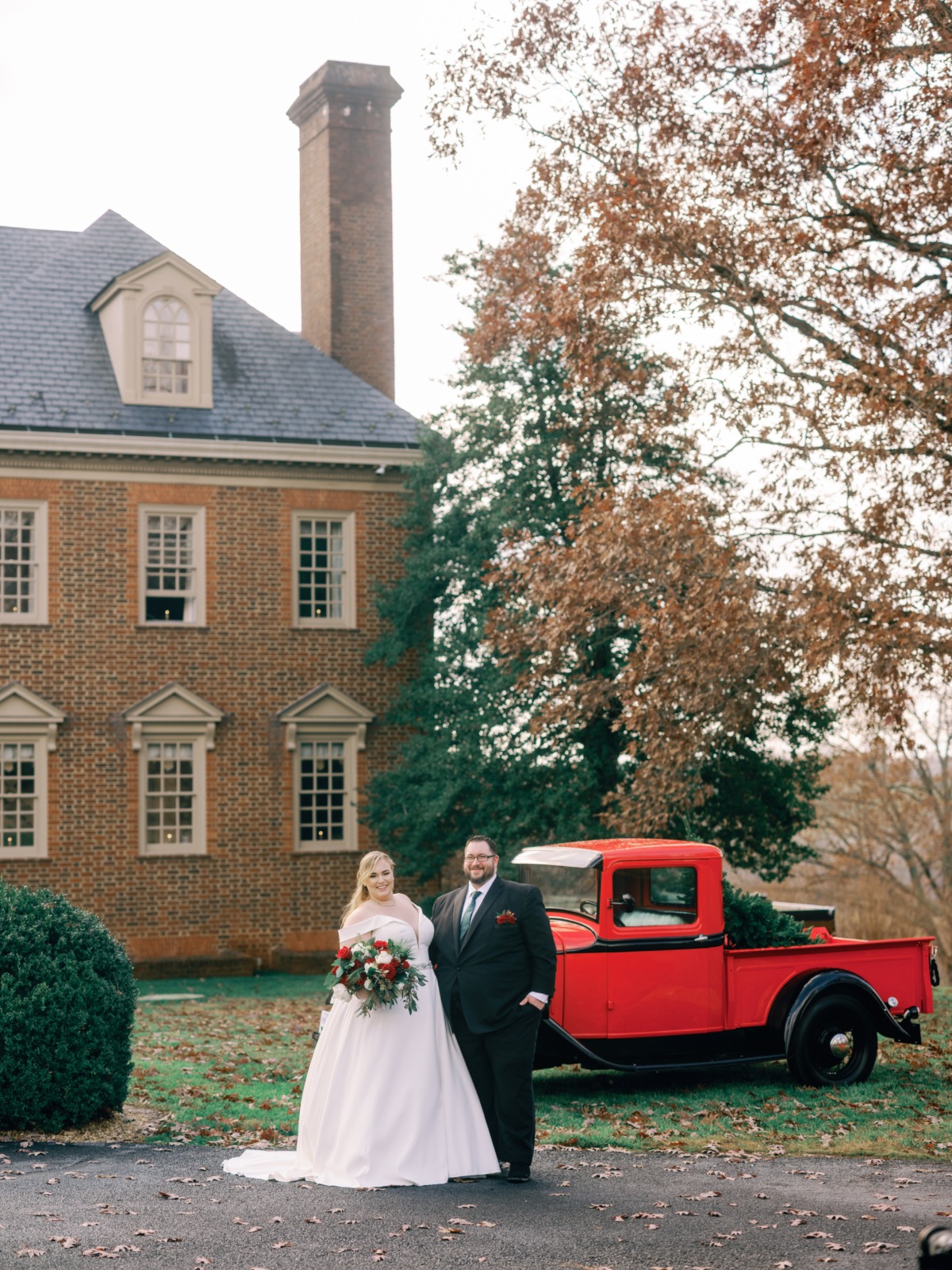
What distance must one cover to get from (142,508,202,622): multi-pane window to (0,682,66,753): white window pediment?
2.17 meters

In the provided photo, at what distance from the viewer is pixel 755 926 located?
12656mm

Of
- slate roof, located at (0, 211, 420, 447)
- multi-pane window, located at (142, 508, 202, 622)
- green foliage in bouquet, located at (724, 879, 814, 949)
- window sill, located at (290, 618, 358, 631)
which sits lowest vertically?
green foliage in bouquet, located at (724, 879, 814, 949)

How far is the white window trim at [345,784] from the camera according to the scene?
2478 cm

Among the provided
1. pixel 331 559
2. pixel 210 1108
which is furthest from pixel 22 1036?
pixel 331 559

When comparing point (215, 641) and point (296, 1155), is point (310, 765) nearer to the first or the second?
point (215, 641)

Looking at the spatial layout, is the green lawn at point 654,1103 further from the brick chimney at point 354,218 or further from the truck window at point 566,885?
the brick chimney at point 354,218

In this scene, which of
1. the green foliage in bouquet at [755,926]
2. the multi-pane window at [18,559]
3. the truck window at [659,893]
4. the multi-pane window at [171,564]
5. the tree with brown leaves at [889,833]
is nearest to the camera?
the truck window at [659,893]

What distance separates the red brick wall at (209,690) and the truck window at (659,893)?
43.2 ft

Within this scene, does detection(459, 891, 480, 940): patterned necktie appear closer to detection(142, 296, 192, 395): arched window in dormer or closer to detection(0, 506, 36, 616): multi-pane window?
detection(0, 506, 36, 616): multi-pane window

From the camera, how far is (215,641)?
24.5 m

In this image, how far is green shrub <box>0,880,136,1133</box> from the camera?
10188mm

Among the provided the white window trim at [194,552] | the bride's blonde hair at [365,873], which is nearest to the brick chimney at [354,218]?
the white window trim at [194,552]

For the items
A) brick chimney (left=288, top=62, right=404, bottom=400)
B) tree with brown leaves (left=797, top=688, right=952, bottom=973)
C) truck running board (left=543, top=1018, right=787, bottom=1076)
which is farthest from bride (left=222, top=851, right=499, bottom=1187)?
tree with brown leaves (left=797, top=688, right=952, bottom=973)

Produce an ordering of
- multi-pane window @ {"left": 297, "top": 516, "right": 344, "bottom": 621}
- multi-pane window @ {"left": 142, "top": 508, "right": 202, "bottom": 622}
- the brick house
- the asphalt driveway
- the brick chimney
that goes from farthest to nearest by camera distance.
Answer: the brick chimney, multi-pane window @ {"left": 297, "top": 516, "right": 344, "bottom": 621}, multi-pane window @ {"left": 142, "top": 508, "right": 202, "bottom": 622}, the brick house, the asphalt driveway
